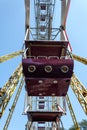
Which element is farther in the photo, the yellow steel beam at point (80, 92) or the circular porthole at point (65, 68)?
the yellow steel beam at point (80, 92)

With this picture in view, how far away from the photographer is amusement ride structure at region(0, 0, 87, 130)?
→ 20844 mm

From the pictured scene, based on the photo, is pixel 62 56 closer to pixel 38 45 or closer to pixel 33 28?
pixel 38 45

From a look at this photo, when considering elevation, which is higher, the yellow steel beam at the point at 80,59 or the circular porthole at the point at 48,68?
the yellow steel beam at the point at 80,59

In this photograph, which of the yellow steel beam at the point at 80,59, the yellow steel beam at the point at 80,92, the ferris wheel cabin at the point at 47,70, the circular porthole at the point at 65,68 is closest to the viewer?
the circular porthole at the point at 65,68

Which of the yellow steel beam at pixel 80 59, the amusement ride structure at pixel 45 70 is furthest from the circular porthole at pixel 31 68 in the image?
the yellow steel beam at pixel 80 59

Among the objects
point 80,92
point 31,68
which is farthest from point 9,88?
point 31,68

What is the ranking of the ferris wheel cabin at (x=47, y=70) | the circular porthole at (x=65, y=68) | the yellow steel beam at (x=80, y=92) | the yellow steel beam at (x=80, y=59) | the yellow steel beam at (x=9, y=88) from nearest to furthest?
the circular porthole at (x=65, y=68), the ferris wheel cabin at (x=47, y=70), the yellow steel beam at (x=80, y=59), the yellow steel beam at (x=80, y=92), the yellow steel beam at (x=9, y=88)

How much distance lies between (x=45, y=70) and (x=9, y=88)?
51.1ft

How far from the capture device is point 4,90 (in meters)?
34.5

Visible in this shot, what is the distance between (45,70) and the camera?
2080 centimetres

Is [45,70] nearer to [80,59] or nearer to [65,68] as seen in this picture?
[65,68]

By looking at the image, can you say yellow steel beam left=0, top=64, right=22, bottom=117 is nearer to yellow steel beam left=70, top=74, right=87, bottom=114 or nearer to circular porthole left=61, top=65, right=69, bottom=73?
yellow steel beam left=70, top=74, right=87, bottom=114

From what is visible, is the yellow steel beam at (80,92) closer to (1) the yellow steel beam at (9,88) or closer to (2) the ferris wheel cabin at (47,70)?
(1) the yellow steel beam at (9,88)

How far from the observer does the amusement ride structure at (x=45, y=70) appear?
20844mm
